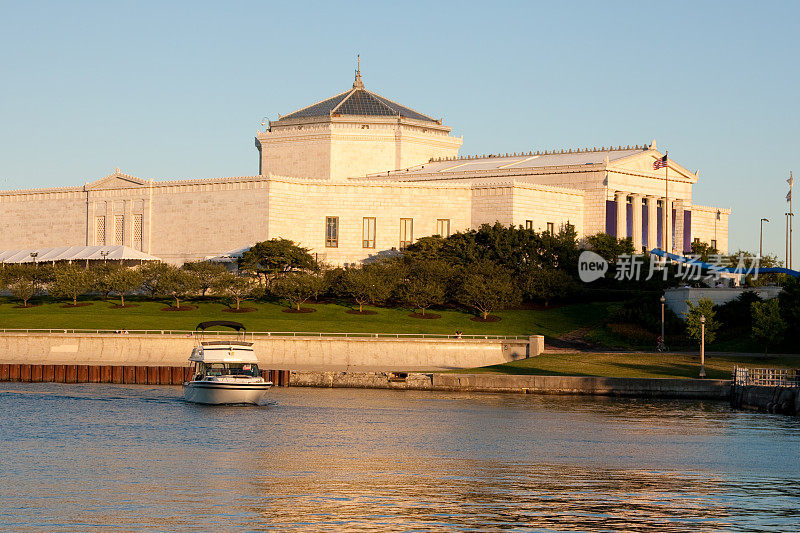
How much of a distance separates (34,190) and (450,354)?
251ft

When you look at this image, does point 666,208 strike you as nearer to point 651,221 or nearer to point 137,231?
point 651,221

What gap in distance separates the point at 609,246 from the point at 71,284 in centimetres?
5423

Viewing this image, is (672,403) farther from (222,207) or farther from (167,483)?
(222,207)

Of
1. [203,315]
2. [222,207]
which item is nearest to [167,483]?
[203,315]

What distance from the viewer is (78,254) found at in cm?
14325

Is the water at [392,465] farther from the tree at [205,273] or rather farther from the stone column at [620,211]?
the stone column at [620,211]

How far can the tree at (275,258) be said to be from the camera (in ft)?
423

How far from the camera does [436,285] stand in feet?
391

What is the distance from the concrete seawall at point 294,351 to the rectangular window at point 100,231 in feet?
172

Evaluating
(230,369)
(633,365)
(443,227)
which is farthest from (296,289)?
(230,369)

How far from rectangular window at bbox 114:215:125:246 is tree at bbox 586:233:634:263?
52.1m

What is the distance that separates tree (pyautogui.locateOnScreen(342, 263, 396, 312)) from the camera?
118938 millimetres

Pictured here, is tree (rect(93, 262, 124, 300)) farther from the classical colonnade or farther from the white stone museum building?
the classical colonnade

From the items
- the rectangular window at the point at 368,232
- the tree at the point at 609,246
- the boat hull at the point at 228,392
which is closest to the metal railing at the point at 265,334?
the boat hull at the point at 228,392
